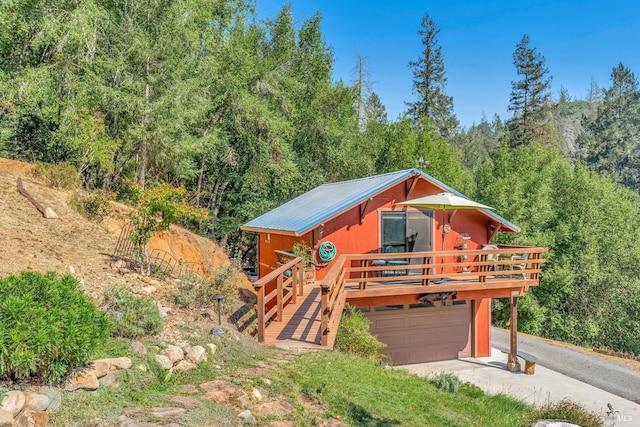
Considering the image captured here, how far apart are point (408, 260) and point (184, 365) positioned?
8.17 meters

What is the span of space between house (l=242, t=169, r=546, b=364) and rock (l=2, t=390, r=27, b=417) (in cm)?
720

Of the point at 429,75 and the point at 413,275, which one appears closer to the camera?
the point at 413,275

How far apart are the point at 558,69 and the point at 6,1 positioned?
125ft

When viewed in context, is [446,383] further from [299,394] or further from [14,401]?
[14,401]

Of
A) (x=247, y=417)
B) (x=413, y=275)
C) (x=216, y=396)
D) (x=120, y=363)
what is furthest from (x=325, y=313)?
(x=413, y=275)

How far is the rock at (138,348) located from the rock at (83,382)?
84cm

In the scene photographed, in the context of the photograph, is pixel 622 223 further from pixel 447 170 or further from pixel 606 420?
pixel 606 420

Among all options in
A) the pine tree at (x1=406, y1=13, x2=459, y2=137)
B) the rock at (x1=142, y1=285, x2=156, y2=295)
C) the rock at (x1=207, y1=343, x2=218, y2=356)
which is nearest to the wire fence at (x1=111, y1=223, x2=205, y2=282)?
the rock at (x1=142, y1=285, x2=156, y2=295)

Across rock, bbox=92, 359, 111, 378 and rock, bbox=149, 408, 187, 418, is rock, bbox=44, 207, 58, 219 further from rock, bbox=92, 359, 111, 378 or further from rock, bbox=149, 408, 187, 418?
rock, bbox=149, 408, 187, 418

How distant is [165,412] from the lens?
369 centimetres

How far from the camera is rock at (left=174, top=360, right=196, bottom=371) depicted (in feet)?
15.8

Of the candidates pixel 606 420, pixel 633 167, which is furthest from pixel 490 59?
pixel 606 420

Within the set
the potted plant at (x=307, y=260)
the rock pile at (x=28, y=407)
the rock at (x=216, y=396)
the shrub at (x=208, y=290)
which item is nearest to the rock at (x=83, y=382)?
the rock pile at (x=28, y=407)

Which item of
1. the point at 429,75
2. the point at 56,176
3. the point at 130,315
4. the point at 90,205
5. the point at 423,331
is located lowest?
the point at 423,331
